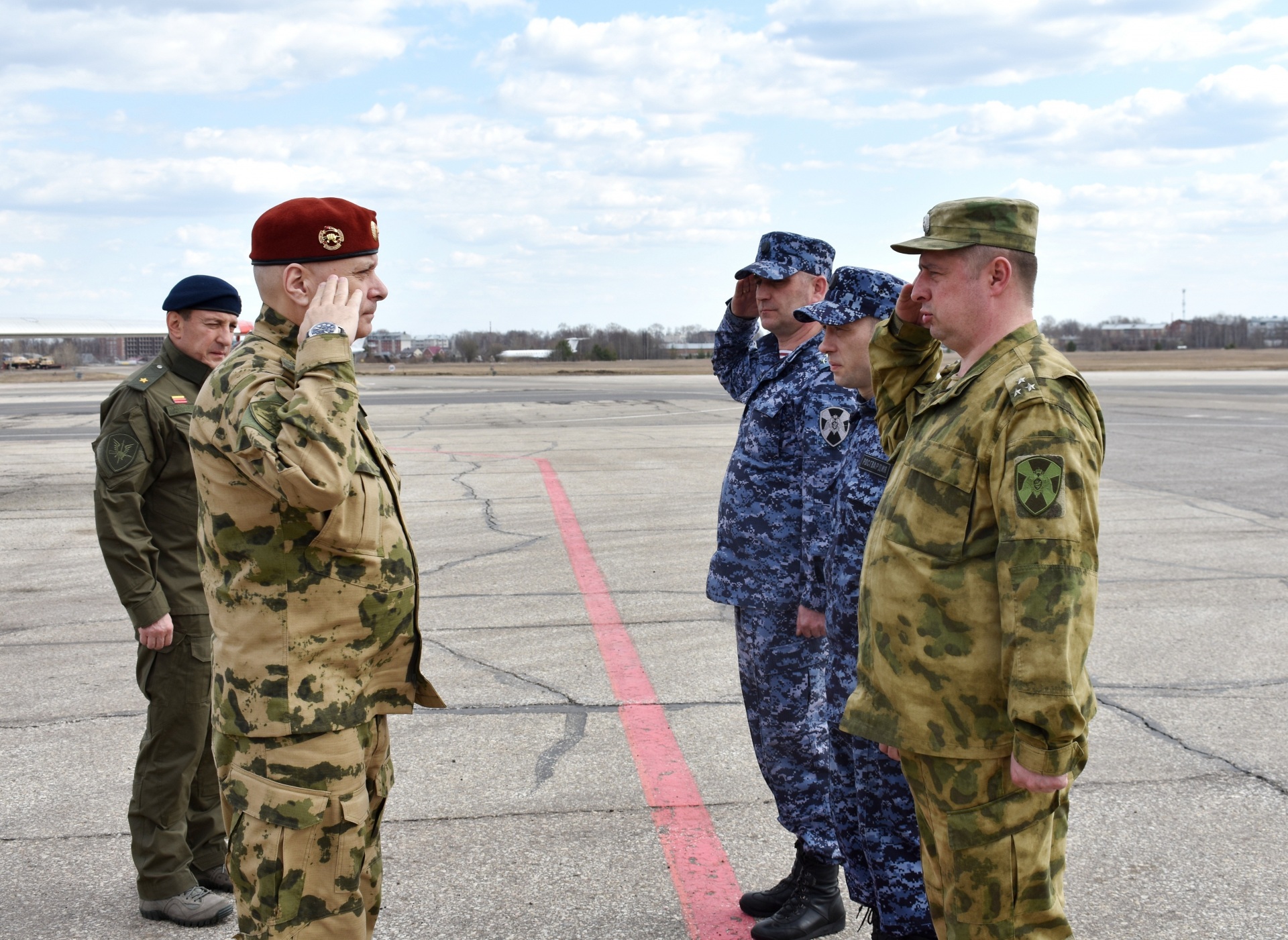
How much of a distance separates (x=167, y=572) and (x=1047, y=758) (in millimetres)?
2760

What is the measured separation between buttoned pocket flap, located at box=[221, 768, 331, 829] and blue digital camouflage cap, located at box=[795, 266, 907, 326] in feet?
6.32

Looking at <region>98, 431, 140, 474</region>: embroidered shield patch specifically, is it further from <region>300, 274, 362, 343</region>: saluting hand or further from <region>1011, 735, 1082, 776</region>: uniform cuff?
<region>1011, 735, 1082, 776</region>: uniform cuff

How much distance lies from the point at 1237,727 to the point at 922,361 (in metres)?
3.04

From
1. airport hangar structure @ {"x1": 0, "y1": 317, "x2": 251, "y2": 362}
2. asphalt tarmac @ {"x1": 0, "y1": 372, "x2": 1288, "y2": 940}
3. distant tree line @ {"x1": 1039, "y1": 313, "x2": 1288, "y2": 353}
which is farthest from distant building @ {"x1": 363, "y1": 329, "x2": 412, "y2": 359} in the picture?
asphalt tarmac @ {"x1": 0, "y1": 372, "x2": 1288, "y2": 940}

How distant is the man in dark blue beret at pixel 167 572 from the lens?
3371 millimetres

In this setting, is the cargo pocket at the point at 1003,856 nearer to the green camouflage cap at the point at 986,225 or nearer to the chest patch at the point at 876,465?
the chest patch at the point at 876,465

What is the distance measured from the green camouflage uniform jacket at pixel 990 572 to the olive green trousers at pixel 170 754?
2.21 m

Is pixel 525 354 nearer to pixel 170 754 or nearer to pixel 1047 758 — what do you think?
pixel 170 754

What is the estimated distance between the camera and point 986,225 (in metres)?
2.31

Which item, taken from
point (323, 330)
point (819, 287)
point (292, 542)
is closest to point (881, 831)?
A: point (292, 542)

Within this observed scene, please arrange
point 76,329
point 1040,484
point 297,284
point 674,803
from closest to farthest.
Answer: point 1040,484
point 297,284
point 674,803
point 76,329

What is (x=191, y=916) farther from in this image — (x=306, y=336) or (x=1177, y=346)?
(x=1177, y=346)

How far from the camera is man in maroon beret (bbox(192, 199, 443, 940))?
2.30 meters

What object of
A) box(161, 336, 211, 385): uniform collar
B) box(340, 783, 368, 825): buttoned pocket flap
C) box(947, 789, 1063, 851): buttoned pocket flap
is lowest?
box(340, 783, 368, 825): buttoned pocket flap
